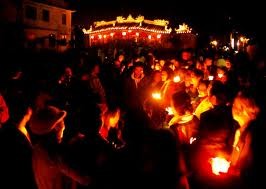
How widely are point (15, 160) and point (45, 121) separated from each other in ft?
3.92

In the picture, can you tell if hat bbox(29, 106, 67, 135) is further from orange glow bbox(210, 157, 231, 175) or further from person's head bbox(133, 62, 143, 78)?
person's head bbox(133, 62, 143, 78)

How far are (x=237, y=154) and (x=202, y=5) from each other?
55.1 ft

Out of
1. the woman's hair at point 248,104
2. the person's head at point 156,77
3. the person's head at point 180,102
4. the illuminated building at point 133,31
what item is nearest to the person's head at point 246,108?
the woman's hair at point 248,104

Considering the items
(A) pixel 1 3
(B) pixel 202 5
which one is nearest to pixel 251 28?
(B) pixel 202 5

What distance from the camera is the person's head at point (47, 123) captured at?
11.5 ft

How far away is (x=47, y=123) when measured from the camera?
3514 mm

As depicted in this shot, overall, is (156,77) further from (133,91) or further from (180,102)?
(180,102)

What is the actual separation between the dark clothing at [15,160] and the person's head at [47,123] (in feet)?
3.06

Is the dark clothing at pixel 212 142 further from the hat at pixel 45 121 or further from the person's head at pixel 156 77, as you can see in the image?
the person's head at pixel 156 77

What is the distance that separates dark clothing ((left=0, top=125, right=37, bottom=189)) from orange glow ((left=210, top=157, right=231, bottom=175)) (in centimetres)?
242

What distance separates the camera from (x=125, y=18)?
4956 centimetres

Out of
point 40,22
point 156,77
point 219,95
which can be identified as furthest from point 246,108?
point 40,22

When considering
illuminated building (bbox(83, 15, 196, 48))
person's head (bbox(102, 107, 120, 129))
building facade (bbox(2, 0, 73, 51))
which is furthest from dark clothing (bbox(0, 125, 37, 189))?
illuminated building (bbox(83, 15, 196, 48))

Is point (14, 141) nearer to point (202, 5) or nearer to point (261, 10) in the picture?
point (261, 10)
